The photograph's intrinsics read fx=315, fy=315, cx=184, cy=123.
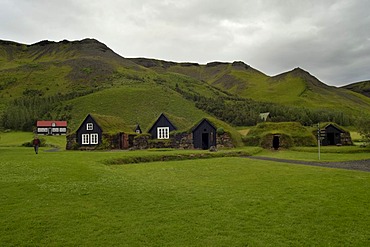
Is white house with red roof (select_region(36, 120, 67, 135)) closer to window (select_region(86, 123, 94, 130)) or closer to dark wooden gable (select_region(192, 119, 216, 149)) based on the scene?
window (select_region(86, 123, 94, 130))

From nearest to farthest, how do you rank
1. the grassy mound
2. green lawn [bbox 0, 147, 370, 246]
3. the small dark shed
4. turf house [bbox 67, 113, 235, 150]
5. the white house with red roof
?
green lawn [bbox 0, 147, 370, 246], the grassy mound, turf house [bbox 67, 113, 235, 150], the small dark shed, the white house with red roof

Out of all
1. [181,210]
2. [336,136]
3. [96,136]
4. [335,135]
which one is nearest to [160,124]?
[96,136]

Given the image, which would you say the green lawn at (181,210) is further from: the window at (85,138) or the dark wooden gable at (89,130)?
the window at (85,138)

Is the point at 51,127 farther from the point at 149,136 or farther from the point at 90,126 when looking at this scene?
the point at 149,136

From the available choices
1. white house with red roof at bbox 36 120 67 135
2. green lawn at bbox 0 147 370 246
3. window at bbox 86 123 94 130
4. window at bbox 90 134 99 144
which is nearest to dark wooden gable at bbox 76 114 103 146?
window at bbox 86 123 94 130

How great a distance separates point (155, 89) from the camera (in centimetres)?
14800

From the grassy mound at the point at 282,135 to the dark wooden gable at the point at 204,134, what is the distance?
6587 millimetres

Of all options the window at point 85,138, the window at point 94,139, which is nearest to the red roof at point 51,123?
the window at point 85,138

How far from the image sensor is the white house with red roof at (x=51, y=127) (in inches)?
4058

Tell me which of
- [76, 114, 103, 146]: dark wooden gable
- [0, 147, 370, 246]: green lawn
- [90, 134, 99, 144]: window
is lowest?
[0, 147, 370, 246]: green lawn

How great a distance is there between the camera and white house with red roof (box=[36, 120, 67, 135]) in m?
103

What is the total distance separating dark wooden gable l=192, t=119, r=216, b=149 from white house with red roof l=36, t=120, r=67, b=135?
71.1m

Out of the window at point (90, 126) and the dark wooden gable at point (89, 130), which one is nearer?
the dark wooden gable at point (89, 130)

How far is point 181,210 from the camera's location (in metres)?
11.6
